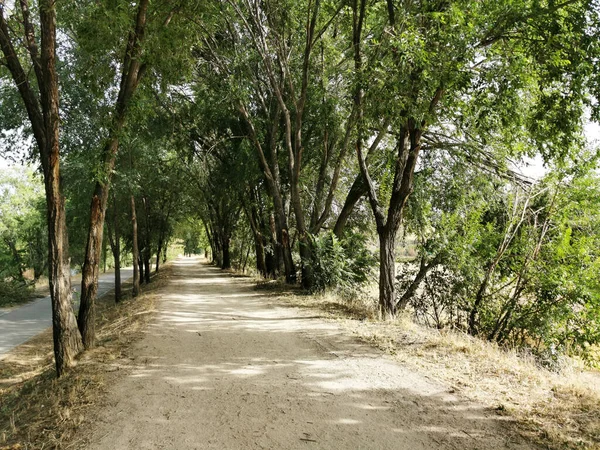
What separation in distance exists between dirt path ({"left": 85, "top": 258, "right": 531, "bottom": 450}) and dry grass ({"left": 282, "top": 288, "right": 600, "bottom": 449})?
0.27 metres

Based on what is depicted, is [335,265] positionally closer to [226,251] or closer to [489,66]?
[489,66]

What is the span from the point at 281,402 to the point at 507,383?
2792mm

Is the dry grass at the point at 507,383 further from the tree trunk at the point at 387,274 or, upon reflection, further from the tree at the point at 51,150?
the tree at the point at 51,150

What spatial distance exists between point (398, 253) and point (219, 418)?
9.88 metres

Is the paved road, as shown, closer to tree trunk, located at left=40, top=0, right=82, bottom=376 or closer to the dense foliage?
the dense foliage

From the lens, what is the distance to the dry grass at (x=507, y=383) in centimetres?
427

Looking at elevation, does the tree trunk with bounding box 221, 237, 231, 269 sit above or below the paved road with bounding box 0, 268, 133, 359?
above

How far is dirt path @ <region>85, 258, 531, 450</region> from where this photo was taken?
13.8ft

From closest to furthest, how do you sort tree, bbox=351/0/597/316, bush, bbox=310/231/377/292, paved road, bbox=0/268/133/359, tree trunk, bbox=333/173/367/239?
tree, bbox=351/0/597/316 < paved road, bbox=0/268/133/359 < tree trunk, bbox=333/173/367/239 < bush, bbox=310/231/377/292

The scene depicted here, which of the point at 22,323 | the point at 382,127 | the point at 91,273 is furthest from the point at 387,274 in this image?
the point at 22,323

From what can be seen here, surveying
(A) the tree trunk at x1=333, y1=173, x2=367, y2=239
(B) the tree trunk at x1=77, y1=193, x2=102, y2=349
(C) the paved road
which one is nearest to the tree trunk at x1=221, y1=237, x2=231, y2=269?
(C) the paved road

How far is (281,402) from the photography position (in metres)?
5.11

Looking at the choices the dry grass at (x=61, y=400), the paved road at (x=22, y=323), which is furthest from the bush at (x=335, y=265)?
the paved road at (x=22, y=323)

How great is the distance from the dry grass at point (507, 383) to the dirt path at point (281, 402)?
0.27 metres
